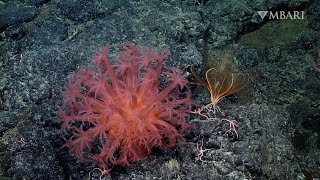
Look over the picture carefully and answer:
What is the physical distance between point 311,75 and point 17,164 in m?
3.69

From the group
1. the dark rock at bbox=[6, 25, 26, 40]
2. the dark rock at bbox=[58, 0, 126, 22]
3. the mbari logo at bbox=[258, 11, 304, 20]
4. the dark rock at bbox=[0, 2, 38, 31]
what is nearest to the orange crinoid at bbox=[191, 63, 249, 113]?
the mbari logo at bbox=[258, 11, 304, 20]

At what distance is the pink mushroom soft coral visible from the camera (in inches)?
113

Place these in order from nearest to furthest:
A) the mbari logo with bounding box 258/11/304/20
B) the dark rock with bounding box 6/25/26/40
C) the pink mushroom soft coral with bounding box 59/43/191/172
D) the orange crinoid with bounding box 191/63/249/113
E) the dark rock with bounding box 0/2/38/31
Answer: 1. the pink mushroom soft coral with bounding box 59/43/191/172
2. the orange crinoid with bounding box 191/63/249/113
3. the dark rock with bounding box 6/25/26/40
4. the dark rock with bounding box 0/2/38/31
5. the mbari logo with bounding box 258/11/304/20

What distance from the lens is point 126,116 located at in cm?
291

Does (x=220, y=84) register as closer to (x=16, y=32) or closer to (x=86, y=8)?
(x=86, y=8)

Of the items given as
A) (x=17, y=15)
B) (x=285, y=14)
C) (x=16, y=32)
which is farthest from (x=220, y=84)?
(x=17, y=15)

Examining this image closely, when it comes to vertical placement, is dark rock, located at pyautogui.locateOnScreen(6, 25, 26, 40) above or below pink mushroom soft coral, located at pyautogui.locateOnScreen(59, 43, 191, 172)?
above

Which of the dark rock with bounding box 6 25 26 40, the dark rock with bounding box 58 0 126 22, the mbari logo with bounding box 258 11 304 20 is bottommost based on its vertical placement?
the mbari logo with bounding box 258 11 304 20

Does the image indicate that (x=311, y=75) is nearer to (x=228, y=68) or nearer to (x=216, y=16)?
(x=228, y=68)

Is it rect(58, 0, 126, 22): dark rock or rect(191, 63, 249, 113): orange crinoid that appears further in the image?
rect(58, 0, 126, 22): dark rock

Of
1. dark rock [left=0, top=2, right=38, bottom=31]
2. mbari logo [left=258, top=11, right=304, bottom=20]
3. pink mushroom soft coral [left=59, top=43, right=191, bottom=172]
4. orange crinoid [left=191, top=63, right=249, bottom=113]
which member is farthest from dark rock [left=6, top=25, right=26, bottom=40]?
mbari logo [left=258, top=11, right=304, bottom=20]

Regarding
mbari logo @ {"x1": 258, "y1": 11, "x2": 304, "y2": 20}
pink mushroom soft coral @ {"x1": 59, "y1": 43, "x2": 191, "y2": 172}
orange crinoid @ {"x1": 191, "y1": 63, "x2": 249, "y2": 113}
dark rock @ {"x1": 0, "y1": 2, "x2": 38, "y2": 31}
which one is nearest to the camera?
pink mushroom soft coral @ {"x1": 59, "y1": 43, "x2": 191, "y2": 172}

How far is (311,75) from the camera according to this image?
13.0 feet

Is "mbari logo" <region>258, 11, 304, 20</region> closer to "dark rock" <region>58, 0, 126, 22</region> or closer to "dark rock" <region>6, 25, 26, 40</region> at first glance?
"dark rock" <region>58, 0, 126, 22</region>
